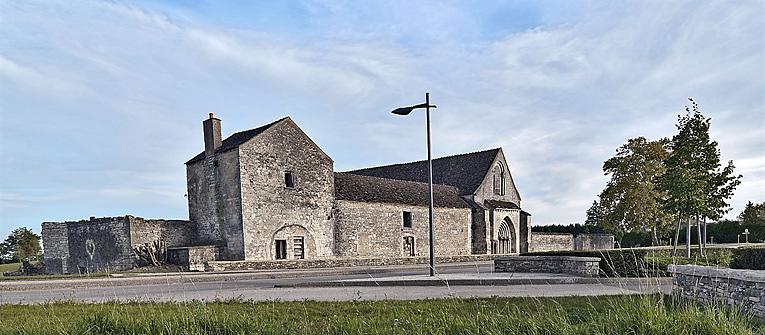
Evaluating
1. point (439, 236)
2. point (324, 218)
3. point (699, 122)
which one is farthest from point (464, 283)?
point (439, 236)

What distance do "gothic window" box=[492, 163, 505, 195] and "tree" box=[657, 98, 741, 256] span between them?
22.2 meters

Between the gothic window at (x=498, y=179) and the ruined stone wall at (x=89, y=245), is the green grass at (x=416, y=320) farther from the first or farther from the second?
the gothic window at (x=498, y=179)

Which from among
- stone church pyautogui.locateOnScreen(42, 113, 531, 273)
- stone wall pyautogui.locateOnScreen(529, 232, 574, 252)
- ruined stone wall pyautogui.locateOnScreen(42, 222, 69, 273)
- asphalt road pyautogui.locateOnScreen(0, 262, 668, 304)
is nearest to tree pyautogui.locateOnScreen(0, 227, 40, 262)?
ruined stone wall pyautogui.locateOnScreen(42, 222, 69, 273)

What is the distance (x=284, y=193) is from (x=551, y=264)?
1629cm

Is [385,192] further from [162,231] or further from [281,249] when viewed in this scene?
[162,231]

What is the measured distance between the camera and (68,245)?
28.5 metres

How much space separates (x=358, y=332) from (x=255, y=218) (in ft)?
71.0

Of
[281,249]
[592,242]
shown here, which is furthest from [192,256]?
[592,242]

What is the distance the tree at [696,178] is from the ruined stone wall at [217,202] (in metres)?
20.9

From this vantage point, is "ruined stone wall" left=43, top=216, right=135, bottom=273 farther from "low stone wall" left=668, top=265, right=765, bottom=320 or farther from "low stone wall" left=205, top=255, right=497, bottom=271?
"low stone wall" left=668, top=265, right=765, bottom=320


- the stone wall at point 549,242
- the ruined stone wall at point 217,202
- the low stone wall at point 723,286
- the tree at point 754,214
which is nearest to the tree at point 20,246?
the ruined stone wall at point 217,202

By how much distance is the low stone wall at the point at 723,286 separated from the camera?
303 inches

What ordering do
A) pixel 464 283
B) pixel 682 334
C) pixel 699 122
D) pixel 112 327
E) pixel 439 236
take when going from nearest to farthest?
pixel 682 334 < pixel 112 327 < pixel 464 283 < pixel 699 122 < pixel 439 236

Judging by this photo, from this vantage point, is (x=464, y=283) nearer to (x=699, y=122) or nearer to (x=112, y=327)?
(x=112, y=327)
